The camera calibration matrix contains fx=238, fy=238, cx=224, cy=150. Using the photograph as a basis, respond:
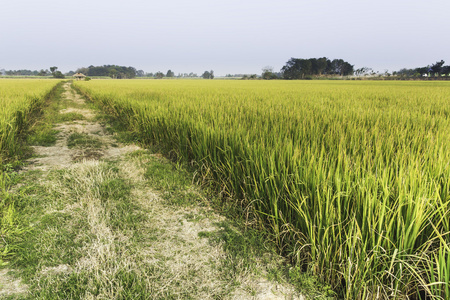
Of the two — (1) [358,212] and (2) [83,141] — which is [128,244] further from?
(2) [83,141]

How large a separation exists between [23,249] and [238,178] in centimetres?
174

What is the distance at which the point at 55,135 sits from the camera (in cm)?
556

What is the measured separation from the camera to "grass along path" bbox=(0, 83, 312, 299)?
1.43 metres

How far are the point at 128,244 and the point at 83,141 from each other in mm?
3950

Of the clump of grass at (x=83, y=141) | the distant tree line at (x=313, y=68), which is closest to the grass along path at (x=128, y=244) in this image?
the clump of grass at (x=83, y=141)

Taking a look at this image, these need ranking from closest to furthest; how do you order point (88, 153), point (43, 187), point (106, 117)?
point (43, 187) < point (88, 153) < point (106, 117)

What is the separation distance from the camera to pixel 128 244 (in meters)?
1.83

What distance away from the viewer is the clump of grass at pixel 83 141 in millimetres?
4684

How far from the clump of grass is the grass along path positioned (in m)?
→ 1.40

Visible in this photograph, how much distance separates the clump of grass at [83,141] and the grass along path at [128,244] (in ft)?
4.59

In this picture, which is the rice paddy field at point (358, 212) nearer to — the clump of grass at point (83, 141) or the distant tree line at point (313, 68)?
the clump of grass at point (83, 141)

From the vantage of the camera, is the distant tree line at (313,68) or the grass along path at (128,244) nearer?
the grass along path at (128,244)

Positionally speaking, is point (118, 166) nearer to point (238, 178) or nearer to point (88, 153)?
point (88, 153)

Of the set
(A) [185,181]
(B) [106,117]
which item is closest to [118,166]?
(A) [185,181]
